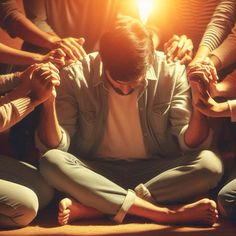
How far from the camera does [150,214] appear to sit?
1.99 m

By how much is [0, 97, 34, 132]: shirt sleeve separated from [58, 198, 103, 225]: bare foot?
345mm

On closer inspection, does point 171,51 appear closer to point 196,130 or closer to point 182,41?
point 182,41

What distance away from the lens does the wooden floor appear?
74.9 inches

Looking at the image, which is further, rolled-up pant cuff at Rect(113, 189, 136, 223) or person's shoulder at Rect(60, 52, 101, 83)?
person's shoulder at Rect(60, 52, 101, 83)

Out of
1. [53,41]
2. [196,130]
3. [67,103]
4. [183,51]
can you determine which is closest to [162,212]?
[196,130]

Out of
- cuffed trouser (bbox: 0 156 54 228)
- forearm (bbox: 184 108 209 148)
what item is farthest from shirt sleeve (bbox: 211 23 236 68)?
cuffed trouser (bbox: 0 156 54 228)

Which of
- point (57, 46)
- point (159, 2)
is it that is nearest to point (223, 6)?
point (159, 2)

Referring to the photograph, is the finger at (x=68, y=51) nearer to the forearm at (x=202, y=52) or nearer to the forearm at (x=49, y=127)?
the forearm at (x=49, y=127)

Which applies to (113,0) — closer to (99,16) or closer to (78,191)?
Result: (99,16)

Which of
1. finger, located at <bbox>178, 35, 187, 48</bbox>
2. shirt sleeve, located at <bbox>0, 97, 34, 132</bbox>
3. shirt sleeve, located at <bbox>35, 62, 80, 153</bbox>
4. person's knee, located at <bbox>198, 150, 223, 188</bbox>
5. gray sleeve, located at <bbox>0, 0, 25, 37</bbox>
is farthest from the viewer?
gray sleeve, located at <bbox>0, 0, 25, 37</bbox>

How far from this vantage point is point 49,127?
203 cm

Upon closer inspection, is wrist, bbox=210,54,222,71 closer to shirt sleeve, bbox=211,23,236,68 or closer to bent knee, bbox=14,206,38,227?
shirt sleeve, bbox=211,23,236,68

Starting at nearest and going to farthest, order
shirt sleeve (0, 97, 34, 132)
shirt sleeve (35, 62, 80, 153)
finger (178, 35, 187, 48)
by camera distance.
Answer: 1. shirt sleeve (0, 97, 34, 132)
2. shirt sleeve (35, 62, 80, 153)
3. finger (178, 35, 187, 48)

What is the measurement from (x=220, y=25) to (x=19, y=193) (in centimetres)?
107
